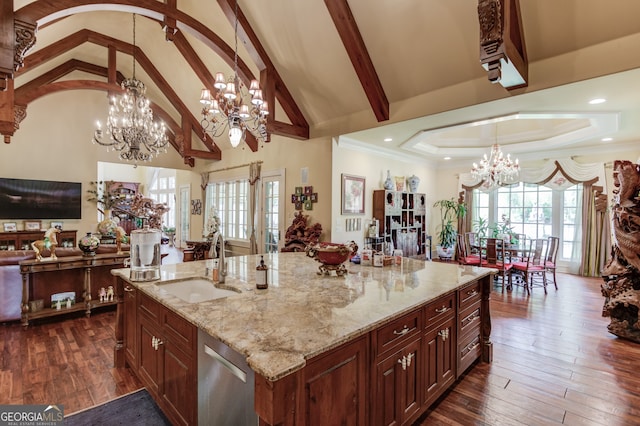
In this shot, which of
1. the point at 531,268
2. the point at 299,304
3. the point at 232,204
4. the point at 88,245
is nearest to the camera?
the point at 299,304

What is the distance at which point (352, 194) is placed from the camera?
19.6 ft

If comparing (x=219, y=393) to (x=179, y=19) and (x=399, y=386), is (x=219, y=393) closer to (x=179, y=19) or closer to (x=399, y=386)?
(x=399, y=386)

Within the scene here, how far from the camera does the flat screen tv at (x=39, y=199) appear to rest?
725 cm

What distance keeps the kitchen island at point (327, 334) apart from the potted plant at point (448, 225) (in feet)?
17.6

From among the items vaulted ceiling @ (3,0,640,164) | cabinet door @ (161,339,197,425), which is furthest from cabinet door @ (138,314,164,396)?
vaulted ceiling @ (3,0,640,164)

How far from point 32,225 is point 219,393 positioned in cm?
885

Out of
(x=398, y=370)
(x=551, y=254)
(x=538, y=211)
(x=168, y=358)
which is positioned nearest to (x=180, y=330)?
(x=168, y=358)

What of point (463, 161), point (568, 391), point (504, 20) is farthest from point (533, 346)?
point (463, 161)

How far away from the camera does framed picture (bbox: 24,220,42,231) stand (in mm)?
7467

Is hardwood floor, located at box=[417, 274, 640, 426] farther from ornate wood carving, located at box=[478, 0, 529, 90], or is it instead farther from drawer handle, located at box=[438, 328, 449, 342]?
ornate wood carving, located at box=[478, 0, 529, 90]

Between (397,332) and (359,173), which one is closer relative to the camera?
(397,332)

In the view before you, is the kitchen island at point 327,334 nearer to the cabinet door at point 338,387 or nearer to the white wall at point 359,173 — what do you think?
the cabinet door at point 338,387

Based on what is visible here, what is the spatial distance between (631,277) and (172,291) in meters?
4.89

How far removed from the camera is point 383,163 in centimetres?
688
